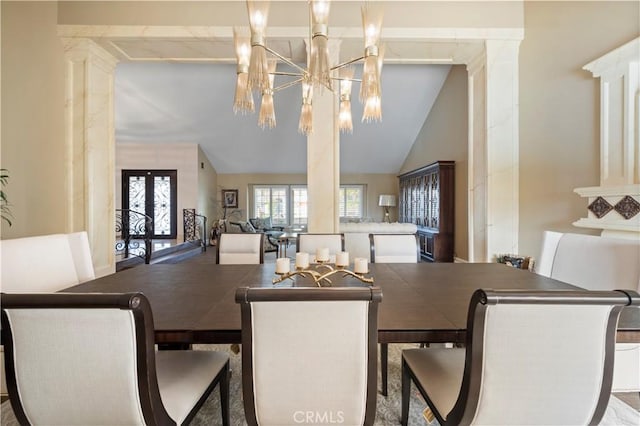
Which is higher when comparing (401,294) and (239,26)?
(239,26)

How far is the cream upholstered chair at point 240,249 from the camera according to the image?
238cm

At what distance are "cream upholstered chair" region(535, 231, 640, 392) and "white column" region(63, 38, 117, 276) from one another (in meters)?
4.29

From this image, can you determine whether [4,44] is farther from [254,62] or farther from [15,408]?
[15,408]

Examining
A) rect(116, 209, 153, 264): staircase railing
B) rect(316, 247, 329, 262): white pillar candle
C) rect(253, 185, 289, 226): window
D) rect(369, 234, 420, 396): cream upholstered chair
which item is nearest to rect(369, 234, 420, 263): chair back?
rect(369, 234, 420, 396): cream upholstered chair

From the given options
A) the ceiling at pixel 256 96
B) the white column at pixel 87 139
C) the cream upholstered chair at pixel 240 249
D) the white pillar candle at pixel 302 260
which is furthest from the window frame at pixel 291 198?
the white pillar candle at pixel 302 260

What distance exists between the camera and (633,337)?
3.29 ft

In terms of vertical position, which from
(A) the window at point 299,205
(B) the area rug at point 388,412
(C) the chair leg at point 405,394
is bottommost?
(B) the area rug at point 388,412

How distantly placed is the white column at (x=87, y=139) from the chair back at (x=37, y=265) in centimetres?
173

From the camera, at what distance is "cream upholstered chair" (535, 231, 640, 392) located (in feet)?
5.22

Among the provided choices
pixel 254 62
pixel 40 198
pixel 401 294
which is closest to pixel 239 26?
pixel 254 62

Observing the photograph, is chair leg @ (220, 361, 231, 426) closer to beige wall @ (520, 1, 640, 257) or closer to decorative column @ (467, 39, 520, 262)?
decorative column @ (467, 39, 520, 262)

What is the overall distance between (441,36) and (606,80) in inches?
59.9

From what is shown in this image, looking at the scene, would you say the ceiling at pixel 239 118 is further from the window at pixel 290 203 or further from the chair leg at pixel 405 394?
the chair leg at pixel 405 394
